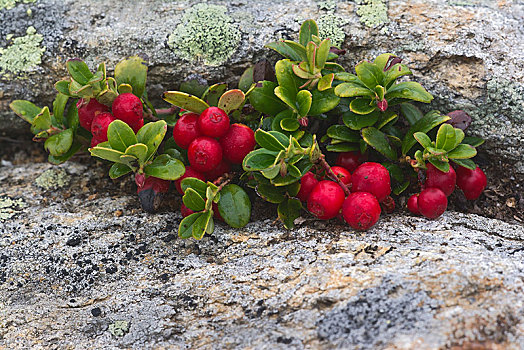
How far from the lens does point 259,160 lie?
6.31ft

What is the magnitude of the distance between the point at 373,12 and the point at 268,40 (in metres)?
0.60

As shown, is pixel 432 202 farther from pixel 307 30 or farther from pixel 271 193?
pixel 307 30

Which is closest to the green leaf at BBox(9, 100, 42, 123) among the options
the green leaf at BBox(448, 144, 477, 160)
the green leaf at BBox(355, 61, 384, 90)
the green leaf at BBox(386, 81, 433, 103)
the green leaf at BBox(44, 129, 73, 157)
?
the green leaf at BBox(44, 129, 73, 157)

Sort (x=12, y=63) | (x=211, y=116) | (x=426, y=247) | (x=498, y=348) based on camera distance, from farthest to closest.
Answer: (x=12, y=63) < (x=211, y=116) < (x=426, y=247) < (x=498, y=348)

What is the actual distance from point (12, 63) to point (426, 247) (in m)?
2.41

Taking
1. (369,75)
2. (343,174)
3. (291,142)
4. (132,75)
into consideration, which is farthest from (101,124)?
(369,75)

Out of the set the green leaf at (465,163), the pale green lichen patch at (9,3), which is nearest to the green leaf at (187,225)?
the green leaf at (465,163)

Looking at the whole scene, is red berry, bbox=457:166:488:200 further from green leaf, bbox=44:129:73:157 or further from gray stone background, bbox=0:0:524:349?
green leaf, bbox=44:129:73:157

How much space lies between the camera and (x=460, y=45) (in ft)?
8.07

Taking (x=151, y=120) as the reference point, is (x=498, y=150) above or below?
above

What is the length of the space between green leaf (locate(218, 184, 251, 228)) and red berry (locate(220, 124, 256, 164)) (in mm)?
162

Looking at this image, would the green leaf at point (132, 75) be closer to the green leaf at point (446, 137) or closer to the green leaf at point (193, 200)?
the green leaf at point (193, 200)

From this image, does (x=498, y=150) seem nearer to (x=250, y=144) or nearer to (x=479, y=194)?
(x=479, y=194)

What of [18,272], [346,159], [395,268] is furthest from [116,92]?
[395,268]
